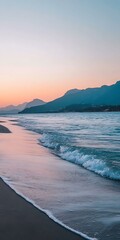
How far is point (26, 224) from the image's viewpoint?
6594 millimetres

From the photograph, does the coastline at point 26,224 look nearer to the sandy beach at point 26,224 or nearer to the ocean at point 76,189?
the sandy beach at point 26,224

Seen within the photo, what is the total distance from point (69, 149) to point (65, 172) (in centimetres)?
759

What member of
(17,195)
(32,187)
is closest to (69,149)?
(32,187)

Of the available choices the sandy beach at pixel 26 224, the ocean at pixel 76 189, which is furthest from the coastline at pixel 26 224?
the ocean at pixel 76 189

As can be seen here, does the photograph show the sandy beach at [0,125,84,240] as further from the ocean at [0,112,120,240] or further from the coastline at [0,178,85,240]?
the ocean at [0,112,120,240]

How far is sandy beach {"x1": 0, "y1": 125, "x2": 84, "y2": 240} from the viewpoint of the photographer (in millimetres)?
5971

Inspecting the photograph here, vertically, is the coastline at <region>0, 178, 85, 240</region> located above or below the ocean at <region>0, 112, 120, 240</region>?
above

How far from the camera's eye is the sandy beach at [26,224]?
5.97 m

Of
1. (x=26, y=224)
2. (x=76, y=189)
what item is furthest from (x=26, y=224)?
(x=76, y=189)

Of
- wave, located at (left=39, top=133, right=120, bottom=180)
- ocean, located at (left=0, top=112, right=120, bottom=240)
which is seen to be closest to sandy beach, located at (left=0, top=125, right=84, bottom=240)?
ocean, located at (left=0, top=112, right=120, bottom=240)

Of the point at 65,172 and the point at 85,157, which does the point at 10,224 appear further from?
the point at 85,157

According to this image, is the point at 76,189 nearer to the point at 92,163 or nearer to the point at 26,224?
the point at 26,224

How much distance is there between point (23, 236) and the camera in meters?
5.92

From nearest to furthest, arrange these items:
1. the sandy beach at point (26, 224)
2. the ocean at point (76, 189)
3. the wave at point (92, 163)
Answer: the sandy beach at point (26, 224)
the ocean at point (76, 189)
the wave at point (92, 163)
